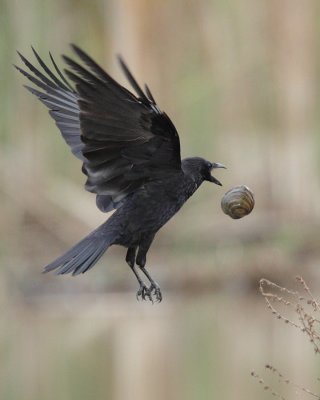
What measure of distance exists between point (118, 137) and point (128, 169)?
0.33 metres

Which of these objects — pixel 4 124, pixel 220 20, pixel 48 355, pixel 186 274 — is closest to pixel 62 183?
pixel 4 124

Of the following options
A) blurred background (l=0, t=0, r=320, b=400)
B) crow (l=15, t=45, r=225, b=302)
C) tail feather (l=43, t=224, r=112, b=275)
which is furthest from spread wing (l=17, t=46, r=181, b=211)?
blurred background (l=0, t=0, r=320, b=400)

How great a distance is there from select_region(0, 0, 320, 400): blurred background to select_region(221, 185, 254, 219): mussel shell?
15.2 feet

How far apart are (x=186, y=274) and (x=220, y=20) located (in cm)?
500

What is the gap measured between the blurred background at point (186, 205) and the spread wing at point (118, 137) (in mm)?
4728

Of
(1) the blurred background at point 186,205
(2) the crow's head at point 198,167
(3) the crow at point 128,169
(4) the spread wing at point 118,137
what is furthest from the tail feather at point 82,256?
(1) the blurred background at point 186,205

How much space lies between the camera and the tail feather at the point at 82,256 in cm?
701

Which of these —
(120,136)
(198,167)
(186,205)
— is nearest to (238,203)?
(198,167)

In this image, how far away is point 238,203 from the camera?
23.8ft

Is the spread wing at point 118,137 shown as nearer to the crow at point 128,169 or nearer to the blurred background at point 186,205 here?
the crow at point 128,169

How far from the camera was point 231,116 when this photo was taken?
18641 mm

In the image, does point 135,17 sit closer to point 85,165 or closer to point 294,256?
point 294,256

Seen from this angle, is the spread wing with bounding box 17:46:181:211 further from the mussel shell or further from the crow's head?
the mussel shell

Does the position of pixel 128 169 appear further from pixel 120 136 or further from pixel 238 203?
pixel 238 203
